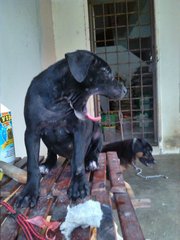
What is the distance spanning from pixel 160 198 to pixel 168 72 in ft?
7.17

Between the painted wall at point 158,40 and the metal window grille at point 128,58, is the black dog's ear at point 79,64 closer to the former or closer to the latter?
the painted wall at point 158,40

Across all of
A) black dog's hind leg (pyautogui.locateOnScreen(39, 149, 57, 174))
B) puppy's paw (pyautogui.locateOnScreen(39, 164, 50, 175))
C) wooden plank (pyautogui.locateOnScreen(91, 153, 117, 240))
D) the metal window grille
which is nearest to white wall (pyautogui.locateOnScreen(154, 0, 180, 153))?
the metal window grille

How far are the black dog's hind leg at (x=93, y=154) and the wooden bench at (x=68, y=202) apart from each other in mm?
45

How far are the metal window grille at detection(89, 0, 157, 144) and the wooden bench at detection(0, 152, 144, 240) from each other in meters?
3.21

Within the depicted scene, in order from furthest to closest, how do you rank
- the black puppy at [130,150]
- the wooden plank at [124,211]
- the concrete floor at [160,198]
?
the black puppy at [130,150] < the concrete floor at [160,198] < the wooden plank at [124,211]

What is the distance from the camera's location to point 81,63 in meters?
1.30

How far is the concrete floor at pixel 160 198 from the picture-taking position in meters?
2.52

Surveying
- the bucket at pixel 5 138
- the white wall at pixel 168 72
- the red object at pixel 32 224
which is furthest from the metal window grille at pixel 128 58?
the red object at pixel 32 224

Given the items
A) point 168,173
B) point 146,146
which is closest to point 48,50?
point 146,146

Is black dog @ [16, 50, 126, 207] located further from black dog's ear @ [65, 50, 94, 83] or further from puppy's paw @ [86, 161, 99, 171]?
puppy's paw @ [86, 161, 99, 171]

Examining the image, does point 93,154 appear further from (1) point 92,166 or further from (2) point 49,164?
(2) point 49,164

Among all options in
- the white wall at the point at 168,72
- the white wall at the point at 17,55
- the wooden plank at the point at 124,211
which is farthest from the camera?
the white wall at the point at 168,72

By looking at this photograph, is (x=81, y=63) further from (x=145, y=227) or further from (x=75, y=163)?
(x=145, y=227)

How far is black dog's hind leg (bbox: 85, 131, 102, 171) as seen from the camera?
1.63 meters
